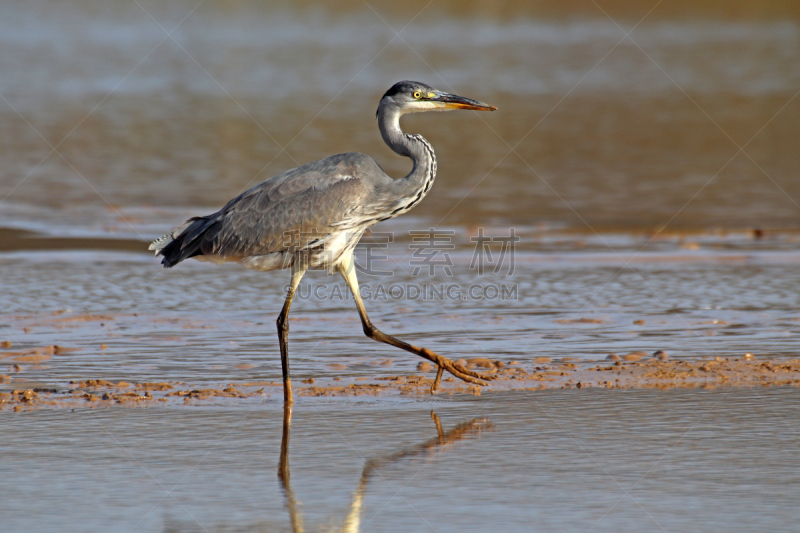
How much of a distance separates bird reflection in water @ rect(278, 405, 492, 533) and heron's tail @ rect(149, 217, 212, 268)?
1.86 metres

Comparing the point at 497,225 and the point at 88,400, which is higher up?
the point at 497,225

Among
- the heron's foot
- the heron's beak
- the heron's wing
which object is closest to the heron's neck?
the heron's wing

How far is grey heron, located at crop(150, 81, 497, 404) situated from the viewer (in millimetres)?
7688

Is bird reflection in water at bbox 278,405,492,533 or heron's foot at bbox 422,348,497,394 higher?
heron's foot at bbox 422,348,497,394

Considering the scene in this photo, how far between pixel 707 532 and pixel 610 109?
22223 millimetres

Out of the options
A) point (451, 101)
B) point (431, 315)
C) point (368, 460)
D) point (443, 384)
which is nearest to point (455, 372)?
point (443, 384)

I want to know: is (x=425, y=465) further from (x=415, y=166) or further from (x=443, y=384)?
(x=415, y=166)

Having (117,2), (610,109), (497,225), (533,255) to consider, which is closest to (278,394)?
(533,255)

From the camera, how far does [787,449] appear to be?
576 cm

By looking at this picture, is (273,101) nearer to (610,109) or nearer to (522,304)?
(610,109)

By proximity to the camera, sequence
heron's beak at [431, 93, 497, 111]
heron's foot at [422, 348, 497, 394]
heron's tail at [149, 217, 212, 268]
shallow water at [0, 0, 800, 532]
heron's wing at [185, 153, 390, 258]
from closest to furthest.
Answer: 1. shallow water at [0, 0, 800, 532]
2. heron's foot at [422, 348, 497, 394]
3. heron's wing at [185, 153, 390, 258]
4. heron's beak at [431, 93, 497, 111]
5. heron's tail at [149, 217, 212, 268]

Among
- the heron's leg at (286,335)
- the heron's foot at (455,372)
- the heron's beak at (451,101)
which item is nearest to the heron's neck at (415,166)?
the heron's beak at (451,101)

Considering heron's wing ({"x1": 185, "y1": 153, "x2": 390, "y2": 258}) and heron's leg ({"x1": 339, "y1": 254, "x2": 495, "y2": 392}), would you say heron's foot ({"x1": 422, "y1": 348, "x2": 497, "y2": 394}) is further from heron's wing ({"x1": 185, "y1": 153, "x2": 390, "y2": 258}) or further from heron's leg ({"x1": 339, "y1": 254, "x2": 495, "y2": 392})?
heron's wing ({"x1": 185, "y1": 153, "x2": 390, "y2": 258})

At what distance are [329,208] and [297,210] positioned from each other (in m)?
0.25
